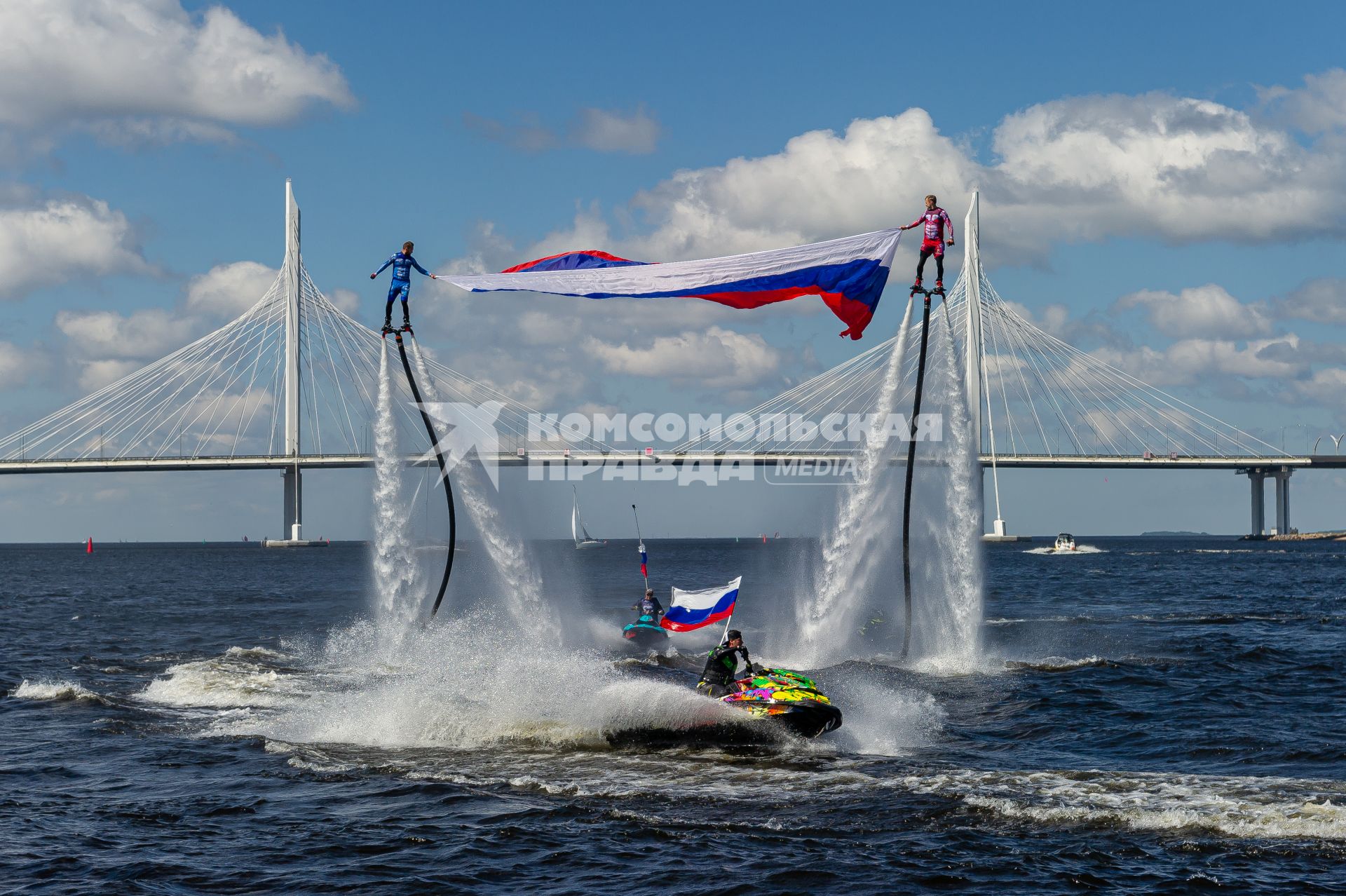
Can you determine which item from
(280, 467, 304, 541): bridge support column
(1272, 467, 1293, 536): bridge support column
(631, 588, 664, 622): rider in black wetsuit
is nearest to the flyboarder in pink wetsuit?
(631, 588, 664, 622): rider in black wetsuit

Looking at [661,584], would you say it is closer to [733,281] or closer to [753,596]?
[753,596]

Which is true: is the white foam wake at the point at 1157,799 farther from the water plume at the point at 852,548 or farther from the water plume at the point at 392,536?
the water plume at the point at 392,536

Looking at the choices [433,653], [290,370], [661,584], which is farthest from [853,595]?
[290,370]

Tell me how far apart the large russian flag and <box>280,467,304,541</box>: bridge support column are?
9174 cm

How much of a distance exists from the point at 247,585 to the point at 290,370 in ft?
90.5

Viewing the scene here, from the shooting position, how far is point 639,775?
16.3 metres

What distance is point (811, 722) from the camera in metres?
17.7

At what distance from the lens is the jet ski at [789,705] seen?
1762cm

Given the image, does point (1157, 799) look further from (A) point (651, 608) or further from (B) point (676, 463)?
(B) point (676, 463)

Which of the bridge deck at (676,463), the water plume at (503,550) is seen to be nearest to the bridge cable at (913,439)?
the water plume at (503,550)

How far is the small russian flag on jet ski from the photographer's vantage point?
95.8ft

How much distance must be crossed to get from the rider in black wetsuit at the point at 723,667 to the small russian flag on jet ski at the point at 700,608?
9.61m

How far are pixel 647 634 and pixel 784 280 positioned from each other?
15378mm

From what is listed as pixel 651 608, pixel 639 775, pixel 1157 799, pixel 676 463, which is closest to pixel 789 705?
pixel 639 775
